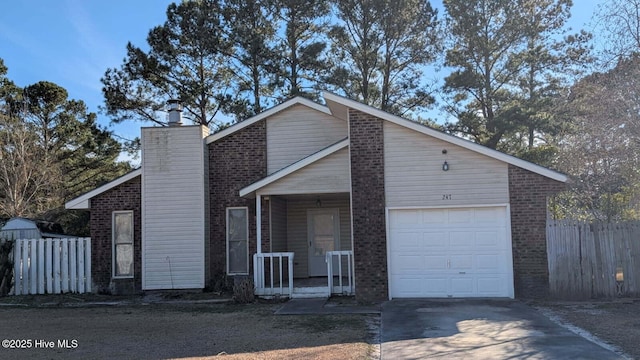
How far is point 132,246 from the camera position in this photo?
14.5m

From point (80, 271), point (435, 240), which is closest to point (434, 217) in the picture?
point (435, 240)

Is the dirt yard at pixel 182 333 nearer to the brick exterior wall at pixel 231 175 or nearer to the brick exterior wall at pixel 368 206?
the brick exterior wall at pixel 368 206

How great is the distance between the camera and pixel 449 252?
1194 cm

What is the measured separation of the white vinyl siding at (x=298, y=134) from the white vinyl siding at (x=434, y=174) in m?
2.74

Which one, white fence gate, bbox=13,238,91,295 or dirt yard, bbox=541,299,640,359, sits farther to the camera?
white fence gate, bbox=13,238,91,295

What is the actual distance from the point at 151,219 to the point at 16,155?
55.7ft

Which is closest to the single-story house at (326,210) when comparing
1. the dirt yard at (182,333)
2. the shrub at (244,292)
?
the shrub at (244,292)

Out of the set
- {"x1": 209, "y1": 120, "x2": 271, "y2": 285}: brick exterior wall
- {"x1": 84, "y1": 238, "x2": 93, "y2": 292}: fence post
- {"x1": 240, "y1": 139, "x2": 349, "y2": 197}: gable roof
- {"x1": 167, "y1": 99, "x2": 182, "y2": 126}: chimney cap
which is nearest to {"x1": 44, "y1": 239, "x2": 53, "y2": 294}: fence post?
{"x1": 84, "y1": 238, "x2": 93, "y2": 292}: fence post

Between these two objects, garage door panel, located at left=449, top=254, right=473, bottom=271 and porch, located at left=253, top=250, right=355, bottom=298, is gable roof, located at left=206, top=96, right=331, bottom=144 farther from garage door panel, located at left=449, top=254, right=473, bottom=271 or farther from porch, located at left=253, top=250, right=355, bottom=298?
garage door panel, located at left=449, top=254, right=473, bottom=271

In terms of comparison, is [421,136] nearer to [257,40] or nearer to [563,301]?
[563,301]

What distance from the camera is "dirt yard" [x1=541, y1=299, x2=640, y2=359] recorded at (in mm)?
7596

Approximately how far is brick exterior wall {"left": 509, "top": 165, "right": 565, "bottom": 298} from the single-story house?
0.07 feet

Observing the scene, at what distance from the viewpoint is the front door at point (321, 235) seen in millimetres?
16062

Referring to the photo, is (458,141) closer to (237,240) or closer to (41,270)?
(237,240)
